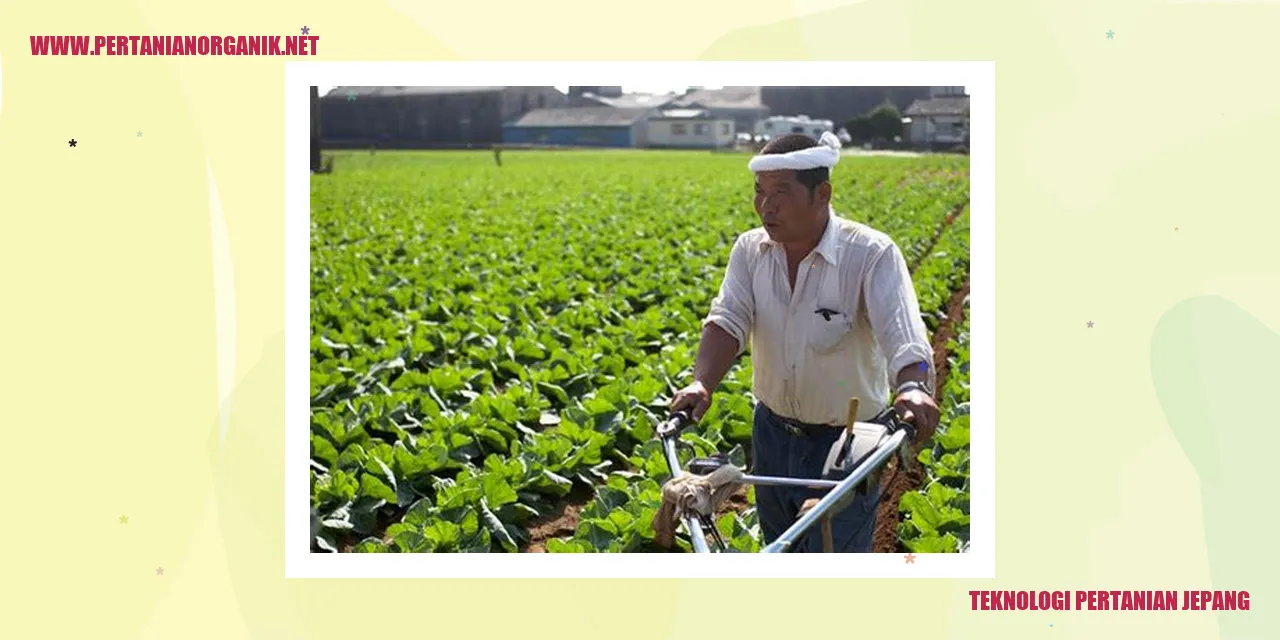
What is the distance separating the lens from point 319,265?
9289 mm

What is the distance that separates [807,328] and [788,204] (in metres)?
0.40

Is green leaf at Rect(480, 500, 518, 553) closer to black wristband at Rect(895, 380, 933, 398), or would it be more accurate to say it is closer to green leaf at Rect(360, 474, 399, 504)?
green leaf at Rect(360, 474, 399, 504)

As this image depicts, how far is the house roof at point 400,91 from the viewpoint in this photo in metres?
4.18

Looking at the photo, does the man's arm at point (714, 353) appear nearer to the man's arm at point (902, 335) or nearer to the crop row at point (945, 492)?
the man's arm at point (902, 335)

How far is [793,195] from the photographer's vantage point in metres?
3.28

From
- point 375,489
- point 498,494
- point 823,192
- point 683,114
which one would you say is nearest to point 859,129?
point 823,192

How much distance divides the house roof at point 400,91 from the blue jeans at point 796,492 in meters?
1.68

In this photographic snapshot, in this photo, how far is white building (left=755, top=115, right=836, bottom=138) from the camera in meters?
3.43

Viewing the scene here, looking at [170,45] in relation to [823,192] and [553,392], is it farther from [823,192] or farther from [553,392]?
[553,392]

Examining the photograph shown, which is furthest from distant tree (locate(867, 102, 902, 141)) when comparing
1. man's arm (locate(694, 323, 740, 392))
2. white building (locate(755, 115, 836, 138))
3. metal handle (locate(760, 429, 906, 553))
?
metal handle (locate(760, 429, 906, 553))

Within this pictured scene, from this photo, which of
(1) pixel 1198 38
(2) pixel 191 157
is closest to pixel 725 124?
(1) pixel 1198 38

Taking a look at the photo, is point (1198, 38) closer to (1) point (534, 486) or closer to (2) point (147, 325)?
(1) point (534, 486)

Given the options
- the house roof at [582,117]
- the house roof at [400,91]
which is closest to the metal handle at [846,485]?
the house roof at [400,91]

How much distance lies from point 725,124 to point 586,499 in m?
2.02
